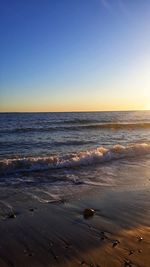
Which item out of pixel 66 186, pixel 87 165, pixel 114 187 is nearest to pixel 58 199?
pixel 66 186

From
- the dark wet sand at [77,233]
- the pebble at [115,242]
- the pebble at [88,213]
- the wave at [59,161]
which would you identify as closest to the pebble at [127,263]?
the dark wet sand at [77,233]

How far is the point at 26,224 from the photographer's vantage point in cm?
562

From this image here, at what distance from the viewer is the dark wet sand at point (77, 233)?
4223mm

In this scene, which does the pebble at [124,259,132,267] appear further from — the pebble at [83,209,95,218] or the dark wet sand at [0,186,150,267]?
the pebble at [83,209,95,218]

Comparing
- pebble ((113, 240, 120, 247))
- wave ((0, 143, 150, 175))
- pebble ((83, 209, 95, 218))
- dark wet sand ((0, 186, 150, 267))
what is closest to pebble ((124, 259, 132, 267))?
dark wet sand ((0, 186, 150, 267))

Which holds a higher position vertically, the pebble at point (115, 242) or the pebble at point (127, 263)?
the pebble at point (127, 263)

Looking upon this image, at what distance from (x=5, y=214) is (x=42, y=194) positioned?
175 centimetres

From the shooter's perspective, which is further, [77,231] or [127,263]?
[77,231]

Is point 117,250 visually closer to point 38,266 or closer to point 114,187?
point 38,266

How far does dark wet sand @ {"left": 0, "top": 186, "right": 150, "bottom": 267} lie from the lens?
4223 mm

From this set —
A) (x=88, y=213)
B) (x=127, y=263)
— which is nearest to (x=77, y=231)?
(x=88, y=213)

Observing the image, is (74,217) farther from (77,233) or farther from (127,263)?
(127,263)

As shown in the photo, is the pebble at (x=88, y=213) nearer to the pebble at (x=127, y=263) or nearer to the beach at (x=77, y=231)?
the beach at (x=77, y=231)

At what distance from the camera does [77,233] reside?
17.0 feet
